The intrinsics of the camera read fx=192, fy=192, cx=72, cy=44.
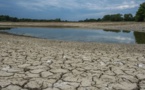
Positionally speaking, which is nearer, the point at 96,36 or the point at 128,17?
the point at 96,36

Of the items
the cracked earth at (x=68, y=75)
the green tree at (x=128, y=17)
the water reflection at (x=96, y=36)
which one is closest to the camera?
the cracked earth at (x=68, y=75)

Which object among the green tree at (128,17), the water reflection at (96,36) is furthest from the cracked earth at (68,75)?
the green tree at (128,17)

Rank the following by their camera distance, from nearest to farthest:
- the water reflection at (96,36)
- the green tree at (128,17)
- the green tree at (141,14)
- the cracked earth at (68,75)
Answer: the cracked earth at (68,75)
the water reflection at (96,36)
the green tree at (141,14)
the green tree at (128,17)

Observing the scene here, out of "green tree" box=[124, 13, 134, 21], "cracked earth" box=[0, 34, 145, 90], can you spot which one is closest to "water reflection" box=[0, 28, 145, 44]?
"cracked earth" box=[0, 34, 145, 90]

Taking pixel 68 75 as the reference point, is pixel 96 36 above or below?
below

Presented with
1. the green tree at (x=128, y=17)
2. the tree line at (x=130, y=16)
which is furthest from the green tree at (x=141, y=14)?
the green tree at (x=128, y=17)

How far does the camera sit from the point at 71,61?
210 inches

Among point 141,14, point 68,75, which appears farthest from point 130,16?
point 68,75

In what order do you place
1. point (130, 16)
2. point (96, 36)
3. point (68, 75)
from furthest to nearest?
point (130, 16) < point (96, 36) < point (68, 75)

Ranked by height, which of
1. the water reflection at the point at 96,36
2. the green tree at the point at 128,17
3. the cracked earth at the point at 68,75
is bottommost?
the water reflection at the point at 96,36

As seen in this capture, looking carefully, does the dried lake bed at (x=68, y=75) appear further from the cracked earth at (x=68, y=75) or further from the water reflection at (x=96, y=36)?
the water reflection at (x=96, y=36)

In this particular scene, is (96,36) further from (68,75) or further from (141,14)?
(141,14)

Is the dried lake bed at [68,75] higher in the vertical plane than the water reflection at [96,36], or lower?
higher

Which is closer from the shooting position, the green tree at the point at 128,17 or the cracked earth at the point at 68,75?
the cracked earth at the point at 68,75
